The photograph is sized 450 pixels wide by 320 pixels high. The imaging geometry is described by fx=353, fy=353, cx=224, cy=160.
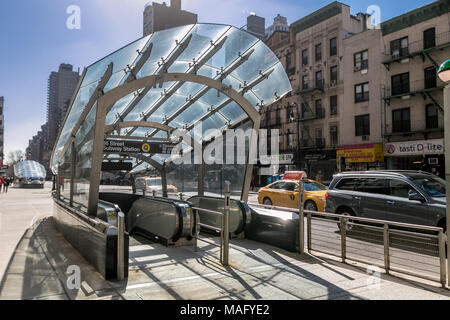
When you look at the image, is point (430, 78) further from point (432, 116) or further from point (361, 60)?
point (361, 60)

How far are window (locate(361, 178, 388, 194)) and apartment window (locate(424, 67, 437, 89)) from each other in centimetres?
2065

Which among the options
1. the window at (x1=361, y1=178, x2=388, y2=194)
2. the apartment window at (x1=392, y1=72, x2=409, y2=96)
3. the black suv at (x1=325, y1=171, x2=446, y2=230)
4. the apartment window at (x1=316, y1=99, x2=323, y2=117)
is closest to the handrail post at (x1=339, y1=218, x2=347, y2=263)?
the black suv at (x1=325, y1=171, x2=446, y2=230)

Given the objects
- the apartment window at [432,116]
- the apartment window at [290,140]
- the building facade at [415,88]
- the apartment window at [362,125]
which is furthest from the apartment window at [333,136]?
the apartment window at [432,116]

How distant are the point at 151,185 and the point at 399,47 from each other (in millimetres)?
23322

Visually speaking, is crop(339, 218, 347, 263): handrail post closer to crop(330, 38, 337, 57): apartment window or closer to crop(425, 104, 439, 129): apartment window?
crop(425, 104, 439, 129): apartment window

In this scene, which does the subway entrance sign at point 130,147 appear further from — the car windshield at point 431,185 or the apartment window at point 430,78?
the apartment window at point 430,78

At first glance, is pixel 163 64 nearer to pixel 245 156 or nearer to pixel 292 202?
pixel 245 156

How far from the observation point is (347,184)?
35.5 feet

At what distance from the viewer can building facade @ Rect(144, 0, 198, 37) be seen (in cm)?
11012

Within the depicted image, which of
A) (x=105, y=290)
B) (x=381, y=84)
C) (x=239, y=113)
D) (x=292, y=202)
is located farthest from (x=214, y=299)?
(x=381, y=84)

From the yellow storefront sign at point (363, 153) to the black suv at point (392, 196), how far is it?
20.4 m

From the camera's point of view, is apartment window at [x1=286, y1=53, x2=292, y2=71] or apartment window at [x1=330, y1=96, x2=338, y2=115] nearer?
apartment window at [x1=330, y1=96, x2=338, y2=115]

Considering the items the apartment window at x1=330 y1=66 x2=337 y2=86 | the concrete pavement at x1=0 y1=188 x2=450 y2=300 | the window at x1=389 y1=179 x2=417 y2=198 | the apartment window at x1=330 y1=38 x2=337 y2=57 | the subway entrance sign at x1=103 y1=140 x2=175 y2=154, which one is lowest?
the concrete pavement at x1=0 y1=188 x2=450 y2=300
